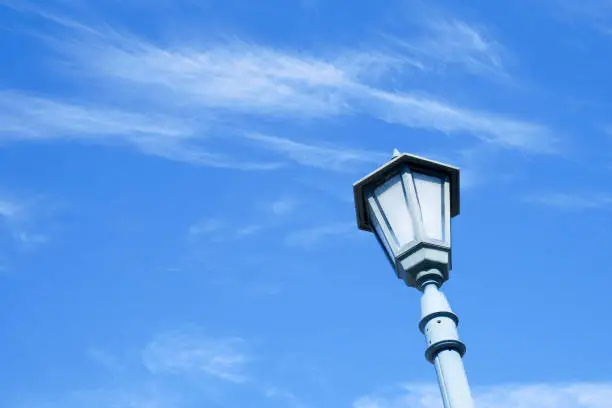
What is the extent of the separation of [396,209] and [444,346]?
38.8 inches

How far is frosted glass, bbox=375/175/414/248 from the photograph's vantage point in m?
4.73

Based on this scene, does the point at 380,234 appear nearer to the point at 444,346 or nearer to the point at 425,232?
the point at 425,232

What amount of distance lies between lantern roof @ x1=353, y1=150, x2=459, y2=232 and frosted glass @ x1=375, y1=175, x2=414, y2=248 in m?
0.06

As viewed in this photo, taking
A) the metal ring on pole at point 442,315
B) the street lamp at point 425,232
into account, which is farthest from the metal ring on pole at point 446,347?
the metal ring on pole at point 442,315

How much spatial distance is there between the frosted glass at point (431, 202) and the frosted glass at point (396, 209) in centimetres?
10

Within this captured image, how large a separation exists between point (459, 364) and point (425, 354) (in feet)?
0.79

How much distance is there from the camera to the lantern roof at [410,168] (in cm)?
504

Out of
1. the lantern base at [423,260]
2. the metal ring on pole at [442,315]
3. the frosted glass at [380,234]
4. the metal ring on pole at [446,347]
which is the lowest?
the metal ring on pole at [446,347]

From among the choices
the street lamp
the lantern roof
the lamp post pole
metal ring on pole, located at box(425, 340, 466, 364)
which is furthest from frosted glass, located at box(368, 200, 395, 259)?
metal ring on pole, located at box(425, 340, 466, 364)

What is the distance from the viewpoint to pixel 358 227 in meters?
5.37

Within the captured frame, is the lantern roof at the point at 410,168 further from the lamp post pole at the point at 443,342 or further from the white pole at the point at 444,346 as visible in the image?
the white pole at the point at 444,346

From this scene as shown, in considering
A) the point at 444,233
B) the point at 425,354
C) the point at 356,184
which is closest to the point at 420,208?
the point at 444,233

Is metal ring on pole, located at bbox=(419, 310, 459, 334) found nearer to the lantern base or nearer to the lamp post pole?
the lamp post pole

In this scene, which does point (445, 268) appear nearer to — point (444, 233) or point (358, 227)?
point (444, 233)
